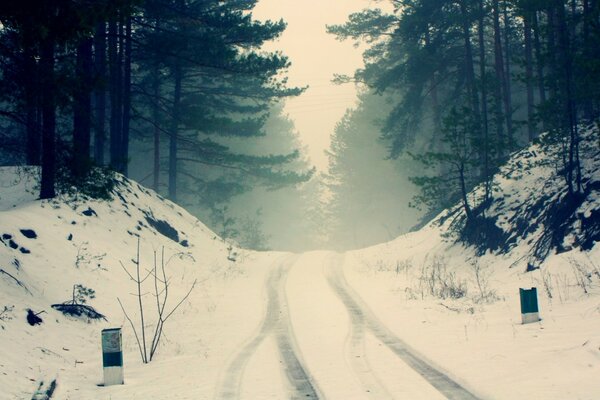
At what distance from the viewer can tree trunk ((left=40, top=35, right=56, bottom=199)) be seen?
11617mm

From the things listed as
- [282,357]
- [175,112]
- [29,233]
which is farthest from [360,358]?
[175,112]

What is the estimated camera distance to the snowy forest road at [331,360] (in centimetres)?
695

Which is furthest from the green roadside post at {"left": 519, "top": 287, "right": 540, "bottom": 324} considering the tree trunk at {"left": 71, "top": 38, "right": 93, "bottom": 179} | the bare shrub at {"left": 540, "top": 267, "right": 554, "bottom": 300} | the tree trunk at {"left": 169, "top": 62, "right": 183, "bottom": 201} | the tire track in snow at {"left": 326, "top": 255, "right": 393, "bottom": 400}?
the tree trunk at {"left": 169, "top": 62, "right": 183, "bottom": 201}

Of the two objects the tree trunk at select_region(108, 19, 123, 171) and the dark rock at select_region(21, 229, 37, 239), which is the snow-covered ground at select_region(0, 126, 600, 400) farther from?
the tree trunk at select_region(108, 19, 123, 171)

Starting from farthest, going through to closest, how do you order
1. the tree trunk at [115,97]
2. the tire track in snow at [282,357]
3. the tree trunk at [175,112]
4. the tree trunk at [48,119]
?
1. the tree trunk at [175,112]
2. the tree trunk at [115,97]
3. the tree trunk at [48,119]
4. the tire track in snow at [282,357]

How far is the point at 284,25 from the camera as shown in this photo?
23.6 metres

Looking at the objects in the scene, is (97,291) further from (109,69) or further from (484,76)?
(484,76)

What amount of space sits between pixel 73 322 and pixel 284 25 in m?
16.4

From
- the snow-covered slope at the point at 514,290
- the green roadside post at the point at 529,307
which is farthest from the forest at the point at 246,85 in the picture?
the green roadside post at the point at 529,307

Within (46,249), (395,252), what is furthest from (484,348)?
(395,252)

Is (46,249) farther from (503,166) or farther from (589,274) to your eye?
(503,166)

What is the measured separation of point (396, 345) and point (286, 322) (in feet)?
11.0

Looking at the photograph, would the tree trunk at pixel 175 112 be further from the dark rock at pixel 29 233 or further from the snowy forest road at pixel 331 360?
the snowy forest road at pixel 331 360

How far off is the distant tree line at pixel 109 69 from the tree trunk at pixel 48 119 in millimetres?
26
